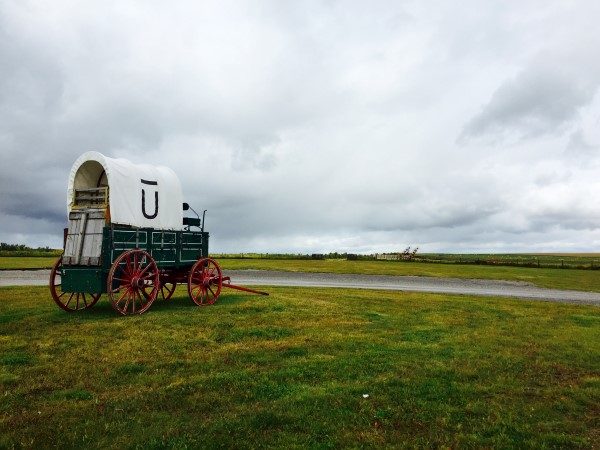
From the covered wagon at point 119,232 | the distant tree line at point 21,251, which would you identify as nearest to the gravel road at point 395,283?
the covered wagon at point 119,232

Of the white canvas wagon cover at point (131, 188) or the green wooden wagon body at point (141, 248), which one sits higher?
the white canvas wagon cover at point (131, 188)

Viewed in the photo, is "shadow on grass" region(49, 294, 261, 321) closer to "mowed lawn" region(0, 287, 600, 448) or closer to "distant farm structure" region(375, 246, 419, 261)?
"mowed lawn" region(0, 287, 600, 448)

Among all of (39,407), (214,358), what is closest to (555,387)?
(214,358)

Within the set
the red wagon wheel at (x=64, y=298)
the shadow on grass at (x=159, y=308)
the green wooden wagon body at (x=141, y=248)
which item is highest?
the green wooden wagon body at (x=141, y=248)

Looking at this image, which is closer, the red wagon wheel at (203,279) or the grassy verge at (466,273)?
the red wagon wheel at (203,279)

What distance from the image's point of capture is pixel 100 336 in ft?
36.2

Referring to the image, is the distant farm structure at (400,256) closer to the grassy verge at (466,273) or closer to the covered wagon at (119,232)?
the grassy verge at (466,273)

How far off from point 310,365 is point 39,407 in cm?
457

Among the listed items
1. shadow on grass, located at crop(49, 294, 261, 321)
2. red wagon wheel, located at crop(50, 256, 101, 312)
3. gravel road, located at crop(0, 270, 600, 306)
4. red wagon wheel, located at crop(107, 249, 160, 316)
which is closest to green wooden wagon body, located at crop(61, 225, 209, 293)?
red wagon wheel, located at crop(107, 249, 160, 316)

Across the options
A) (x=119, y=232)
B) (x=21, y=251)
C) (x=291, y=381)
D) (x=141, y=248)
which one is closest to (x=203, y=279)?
(x=141, y=248)

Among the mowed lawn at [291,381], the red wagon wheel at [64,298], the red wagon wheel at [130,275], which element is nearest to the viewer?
the mowed lawn at [291,381]

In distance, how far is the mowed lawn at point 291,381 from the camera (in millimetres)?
5730

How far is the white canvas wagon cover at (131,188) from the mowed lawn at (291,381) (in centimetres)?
332

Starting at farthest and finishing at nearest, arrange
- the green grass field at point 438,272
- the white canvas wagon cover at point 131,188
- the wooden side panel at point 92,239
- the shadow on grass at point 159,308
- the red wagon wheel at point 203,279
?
the green grass field at point 438,272 → the red wagon wheel at point 203,279 → the white canvas wagon cover at point 131,188 → the shadow on grass at point 159,308 → the wooden side panel at point 92,239
